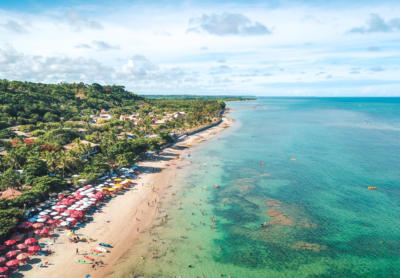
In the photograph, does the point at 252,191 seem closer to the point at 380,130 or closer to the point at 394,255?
the point at 394,255

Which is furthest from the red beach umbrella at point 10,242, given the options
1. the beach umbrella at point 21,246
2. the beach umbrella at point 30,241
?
the beach umbrella at point 30,241

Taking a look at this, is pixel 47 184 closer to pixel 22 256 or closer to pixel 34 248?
pixel 34 248

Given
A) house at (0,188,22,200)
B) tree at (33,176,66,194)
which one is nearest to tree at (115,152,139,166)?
tree at (33,176,66,194)

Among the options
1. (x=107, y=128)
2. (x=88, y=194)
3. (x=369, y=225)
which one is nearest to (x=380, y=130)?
(x=369, y=225)

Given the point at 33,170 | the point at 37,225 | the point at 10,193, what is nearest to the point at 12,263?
the point at 37,225

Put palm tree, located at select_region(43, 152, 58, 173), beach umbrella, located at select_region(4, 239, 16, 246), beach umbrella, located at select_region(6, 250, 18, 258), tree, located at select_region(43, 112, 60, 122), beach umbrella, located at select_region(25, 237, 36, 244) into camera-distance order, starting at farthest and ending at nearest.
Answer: tree, located at select_region(43, 112, 60, 122) < palm tree, located at select_region(43, 152, 58, 173) < beach umbrella, located at select_region(25, 237, 36, 244) < beach umbrella, located at select_region(4, 239, 16, 246) < beach umbrella, located at select_region(6, 250, 18, 258)

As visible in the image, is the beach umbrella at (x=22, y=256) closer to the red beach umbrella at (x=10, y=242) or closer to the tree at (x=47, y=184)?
the red beach umbrella at (x=10, y=242)

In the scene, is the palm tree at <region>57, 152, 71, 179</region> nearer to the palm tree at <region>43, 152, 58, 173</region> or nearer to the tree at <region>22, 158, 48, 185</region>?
the palm tree at <region>43, 152, 58, 173</region>
